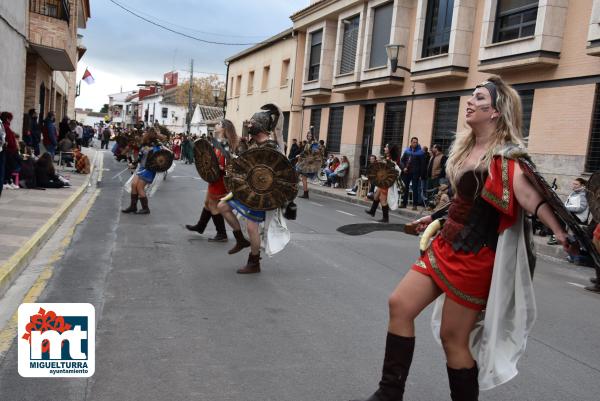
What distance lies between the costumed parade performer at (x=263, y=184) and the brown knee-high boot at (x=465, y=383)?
3814mm

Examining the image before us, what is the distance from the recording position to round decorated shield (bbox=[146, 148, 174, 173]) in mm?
11195

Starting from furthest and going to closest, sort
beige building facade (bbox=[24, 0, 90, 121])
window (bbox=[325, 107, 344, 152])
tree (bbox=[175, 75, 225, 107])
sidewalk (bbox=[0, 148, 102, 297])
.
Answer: tree (bbox=[175, 75, 225, 107]), window (bbox=[325, 107, 344, 152]), beige building facade (bbox=[24, 0, 90, 121]), sidewalk (bbox=[0, 148, 102, 297])

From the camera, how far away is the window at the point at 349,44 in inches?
1022

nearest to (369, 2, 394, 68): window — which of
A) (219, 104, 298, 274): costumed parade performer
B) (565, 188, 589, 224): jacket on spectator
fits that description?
(565, 188, 589, 224): jacket on spectator

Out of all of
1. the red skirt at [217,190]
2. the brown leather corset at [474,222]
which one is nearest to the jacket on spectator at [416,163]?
the red skirt at [217,190]

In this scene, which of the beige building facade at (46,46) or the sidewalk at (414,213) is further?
the beige building facade at (46,46)

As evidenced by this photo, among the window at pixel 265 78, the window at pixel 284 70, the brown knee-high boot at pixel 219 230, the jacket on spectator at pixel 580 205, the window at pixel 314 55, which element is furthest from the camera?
the window at pixel 265 78

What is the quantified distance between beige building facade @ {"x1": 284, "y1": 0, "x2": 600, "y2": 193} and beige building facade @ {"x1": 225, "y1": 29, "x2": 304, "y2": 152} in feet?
1.61

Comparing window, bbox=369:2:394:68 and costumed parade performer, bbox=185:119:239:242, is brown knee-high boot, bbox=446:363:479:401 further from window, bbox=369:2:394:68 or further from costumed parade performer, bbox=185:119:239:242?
window, bbox=369:2:394:68

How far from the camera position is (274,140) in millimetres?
6742

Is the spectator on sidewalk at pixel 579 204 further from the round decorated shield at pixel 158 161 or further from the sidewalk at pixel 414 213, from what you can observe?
the round decorated shield at pixel 158 161

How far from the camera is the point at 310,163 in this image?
21.1 meters

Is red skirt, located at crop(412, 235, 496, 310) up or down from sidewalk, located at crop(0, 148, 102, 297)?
up

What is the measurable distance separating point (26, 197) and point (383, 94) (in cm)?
1463
